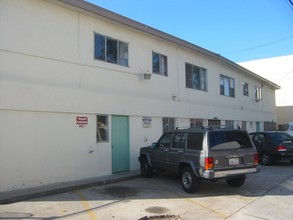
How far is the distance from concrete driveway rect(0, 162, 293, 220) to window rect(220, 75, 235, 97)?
11.5 meters

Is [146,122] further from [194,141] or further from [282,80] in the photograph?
[282,80]

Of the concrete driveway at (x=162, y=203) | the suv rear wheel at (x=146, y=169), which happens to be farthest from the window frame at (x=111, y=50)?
the concrete driveway at (x=162, y=203)

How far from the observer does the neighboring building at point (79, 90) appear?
10.0m

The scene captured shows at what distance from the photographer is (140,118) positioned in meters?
14.6

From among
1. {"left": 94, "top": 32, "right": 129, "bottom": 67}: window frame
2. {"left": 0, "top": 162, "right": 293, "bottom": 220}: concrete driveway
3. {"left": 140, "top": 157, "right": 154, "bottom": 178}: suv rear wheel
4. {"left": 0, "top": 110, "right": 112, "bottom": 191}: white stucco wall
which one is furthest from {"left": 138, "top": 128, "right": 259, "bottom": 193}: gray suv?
{"left": 94, "top": 32, "right": 129, "bottom": 67}: window frame

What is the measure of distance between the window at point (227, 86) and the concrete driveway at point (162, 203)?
11.5m

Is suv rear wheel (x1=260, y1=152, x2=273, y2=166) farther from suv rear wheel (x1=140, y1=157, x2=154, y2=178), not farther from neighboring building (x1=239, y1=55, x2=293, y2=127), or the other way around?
neighboring building (x1=239, y1=55, x2=293, y2=127)

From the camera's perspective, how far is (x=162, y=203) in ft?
28.7

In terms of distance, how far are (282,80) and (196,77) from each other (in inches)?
926

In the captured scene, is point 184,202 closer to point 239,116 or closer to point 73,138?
point 73,138

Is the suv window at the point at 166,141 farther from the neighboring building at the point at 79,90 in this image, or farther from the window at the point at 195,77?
the window at the point at 195,77

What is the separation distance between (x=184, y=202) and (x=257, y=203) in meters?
1.81

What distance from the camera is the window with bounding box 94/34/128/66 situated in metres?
12.9

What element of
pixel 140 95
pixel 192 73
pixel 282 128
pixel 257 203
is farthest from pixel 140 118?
pixel 282 128
